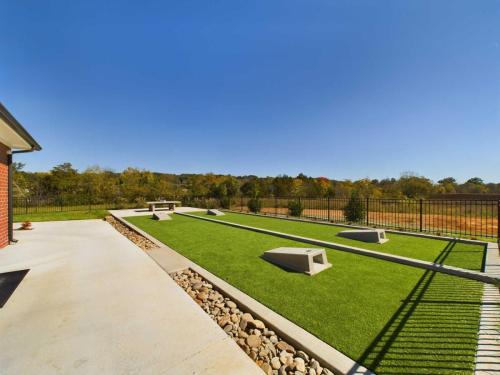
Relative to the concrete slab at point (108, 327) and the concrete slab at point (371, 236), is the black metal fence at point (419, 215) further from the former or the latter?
the concrete slab at point (108, 327)

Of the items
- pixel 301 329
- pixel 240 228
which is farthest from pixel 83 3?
pixel 301 329

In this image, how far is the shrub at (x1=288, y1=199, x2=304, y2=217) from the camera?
12.4 metres

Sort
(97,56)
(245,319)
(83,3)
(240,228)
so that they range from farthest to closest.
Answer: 1. (97,56)
2. (240,228)
3. (83,3)
4. (245,319)

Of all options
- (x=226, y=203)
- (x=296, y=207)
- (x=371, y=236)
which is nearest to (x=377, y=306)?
(x=371, y=236)

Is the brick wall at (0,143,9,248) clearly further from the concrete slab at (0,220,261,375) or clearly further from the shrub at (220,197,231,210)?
the shrub at (220,197,231,210)

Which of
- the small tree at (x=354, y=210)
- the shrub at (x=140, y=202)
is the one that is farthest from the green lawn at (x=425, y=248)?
the shrub at (x=140, y=202)

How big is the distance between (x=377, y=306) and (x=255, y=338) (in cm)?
171

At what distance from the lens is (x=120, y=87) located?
12672mm

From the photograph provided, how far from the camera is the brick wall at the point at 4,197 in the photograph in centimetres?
596

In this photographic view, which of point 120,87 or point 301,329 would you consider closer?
point 301,329

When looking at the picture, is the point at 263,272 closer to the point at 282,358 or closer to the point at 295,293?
the point at 295,293

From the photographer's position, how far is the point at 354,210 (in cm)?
1018

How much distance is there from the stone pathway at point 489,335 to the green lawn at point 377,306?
0.06 metres

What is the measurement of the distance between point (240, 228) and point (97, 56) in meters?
10.0
